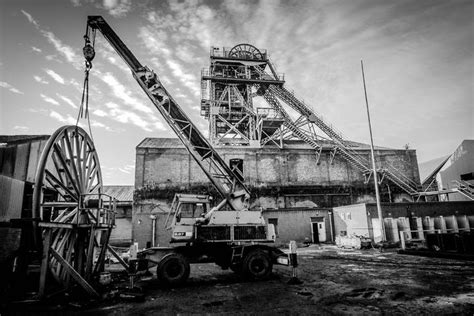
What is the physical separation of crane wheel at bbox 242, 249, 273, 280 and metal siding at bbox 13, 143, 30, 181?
859cm

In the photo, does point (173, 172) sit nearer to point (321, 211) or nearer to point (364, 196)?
point (321, 211)

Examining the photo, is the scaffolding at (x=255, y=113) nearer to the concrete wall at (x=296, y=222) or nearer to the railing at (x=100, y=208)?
the concrete wall at (x=296, y=222)

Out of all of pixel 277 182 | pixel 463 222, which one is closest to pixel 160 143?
pixel 277 182

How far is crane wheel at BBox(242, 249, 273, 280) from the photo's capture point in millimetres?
9133

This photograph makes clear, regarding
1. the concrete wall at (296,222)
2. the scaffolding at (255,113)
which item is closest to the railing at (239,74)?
the scaffolding at (255,113)

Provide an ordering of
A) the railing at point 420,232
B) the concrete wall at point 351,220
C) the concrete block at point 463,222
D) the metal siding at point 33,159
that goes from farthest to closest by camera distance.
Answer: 1. the concrete wall at point 351,220
2. the concrete block at point 463,222
3. the railing at point 420,232
4. the metal siding at point 33,159

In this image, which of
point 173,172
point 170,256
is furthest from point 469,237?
point 173,172

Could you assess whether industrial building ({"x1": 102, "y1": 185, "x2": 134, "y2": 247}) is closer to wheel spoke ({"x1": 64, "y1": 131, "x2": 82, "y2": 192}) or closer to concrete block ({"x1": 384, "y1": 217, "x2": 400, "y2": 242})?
wheel spoke ({"x1": 64, "y1": 131, "x2": 82, "y2": 192})

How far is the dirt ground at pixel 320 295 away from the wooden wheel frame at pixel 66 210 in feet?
5.10

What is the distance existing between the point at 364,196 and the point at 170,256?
23.3 metres

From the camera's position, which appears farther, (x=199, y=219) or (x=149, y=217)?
(x=149, y=217)

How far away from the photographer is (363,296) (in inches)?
269

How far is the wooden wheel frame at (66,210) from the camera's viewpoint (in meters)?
6.36

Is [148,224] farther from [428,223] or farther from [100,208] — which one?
[428,223]
